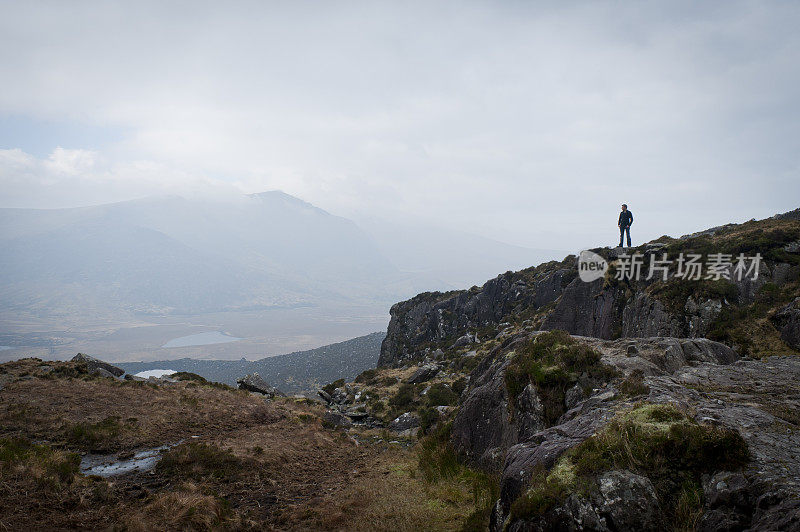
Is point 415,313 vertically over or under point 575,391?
under

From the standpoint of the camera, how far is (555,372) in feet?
38.9

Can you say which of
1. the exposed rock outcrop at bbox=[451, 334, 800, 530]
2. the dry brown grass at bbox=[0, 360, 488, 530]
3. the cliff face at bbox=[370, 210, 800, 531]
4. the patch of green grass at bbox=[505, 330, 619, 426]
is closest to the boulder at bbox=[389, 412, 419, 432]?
the dry brown grass at bbox=[0, 360, 488, 530]

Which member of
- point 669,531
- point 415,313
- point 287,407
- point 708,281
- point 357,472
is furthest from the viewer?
point 415,313

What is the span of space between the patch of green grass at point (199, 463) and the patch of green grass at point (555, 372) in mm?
11403

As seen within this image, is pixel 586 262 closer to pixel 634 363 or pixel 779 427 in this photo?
pixel 634 363

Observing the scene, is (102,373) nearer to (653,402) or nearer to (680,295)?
(653,402)

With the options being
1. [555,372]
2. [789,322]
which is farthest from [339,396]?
[789,322]

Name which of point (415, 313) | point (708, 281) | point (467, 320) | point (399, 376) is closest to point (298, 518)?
point (708, 281)

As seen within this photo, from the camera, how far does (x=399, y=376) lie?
43.9 meters

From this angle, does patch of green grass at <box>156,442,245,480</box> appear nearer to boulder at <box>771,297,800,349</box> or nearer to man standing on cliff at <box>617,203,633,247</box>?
boulder at <box>771,297,800,349</box>

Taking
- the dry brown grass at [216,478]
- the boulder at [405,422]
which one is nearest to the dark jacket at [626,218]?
the boulder at [405,422]

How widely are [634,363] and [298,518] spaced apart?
1167cm

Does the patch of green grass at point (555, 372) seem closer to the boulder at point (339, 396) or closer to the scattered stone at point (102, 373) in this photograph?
the boulder at point (339, 396)

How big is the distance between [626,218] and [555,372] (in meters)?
20.6
